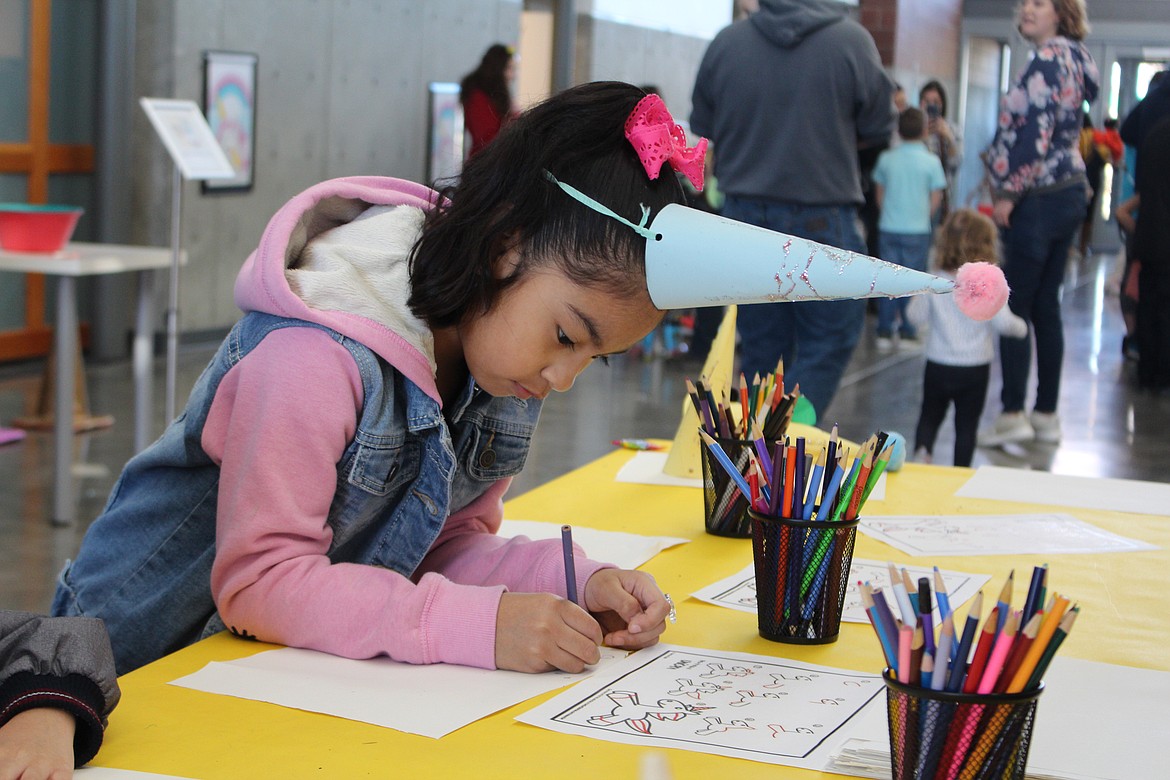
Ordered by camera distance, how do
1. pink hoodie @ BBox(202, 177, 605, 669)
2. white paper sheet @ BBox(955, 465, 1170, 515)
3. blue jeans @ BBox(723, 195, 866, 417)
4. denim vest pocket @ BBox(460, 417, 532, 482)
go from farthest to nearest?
blue jeans @ BBox(723, 195, 866, 417)
white paper sheet @ BBox(955, 465, 1170, 515)
denim vest pocket @ BBox(460, 417, 532, 482)
pink hoodie @ BBox(202, 177, 605, 669)

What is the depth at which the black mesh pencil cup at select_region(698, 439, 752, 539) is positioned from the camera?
1.51m

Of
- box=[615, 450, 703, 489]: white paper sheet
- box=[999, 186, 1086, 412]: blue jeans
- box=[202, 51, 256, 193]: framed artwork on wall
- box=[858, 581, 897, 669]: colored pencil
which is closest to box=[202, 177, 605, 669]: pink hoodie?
box=[858, 581, 897, 669]: colored pencil

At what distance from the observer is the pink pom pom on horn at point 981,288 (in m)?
0.99

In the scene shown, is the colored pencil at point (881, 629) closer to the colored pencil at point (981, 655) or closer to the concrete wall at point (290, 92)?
the colored pencil at point (981, 655)

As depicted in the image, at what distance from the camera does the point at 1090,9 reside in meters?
14.8

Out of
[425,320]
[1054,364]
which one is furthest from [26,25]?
[425,320]

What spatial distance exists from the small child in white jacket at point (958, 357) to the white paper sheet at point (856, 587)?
3.04m

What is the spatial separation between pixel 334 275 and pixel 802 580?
1.68 feet

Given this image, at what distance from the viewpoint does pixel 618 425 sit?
213 inches

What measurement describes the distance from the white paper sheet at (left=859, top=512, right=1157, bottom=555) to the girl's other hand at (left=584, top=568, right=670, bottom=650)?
42cm

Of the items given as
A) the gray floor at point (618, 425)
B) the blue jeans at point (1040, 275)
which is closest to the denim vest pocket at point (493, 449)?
the gray floor at point (618, 425)

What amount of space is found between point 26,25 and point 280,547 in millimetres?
5494

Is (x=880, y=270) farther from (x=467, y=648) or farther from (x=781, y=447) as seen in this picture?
(x=467, y=648)

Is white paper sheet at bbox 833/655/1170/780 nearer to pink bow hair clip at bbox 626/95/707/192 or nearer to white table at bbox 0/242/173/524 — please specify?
pink bow hair clip at bbox 626/95/707/192
